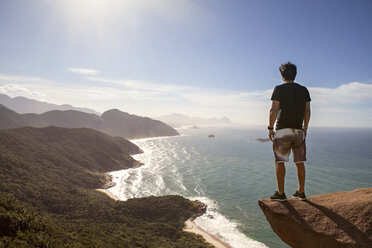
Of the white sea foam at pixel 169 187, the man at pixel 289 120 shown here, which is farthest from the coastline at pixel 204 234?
the man at pixel 289 120

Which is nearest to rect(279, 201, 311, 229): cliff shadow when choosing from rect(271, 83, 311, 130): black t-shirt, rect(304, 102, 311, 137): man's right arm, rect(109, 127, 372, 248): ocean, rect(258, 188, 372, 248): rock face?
rect(258, 188, 372, 248): rock face

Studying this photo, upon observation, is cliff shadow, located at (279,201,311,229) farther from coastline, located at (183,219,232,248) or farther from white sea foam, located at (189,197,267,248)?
white sea foam, located at (189,197,267,248)

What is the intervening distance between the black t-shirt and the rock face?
2372 mm

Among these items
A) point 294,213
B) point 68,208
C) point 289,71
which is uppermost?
point 289,71

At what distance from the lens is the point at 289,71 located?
6348 mm

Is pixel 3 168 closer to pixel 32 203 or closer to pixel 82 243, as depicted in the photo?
pixel 32 203

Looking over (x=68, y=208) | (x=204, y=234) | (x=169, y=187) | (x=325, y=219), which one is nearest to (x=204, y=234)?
(x=204, y=234)

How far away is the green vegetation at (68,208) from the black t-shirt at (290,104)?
2146 cm

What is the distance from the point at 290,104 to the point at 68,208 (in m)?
46.1

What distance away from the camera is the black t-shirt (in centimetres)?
598

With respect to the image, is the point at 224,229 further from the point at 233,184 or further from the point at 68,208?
the point at 68,208

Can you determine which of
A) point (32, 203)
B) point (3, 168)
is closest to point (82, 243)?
point (32, 203)

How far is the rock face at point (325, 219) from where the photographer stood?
16.2ft

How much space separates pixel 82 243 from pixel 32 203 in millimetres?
21170
